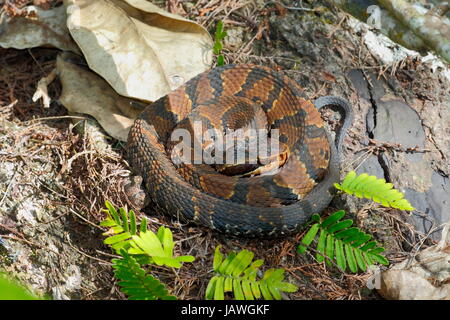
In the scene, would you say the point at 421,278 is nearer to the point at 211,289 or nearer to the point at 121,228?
the point at 211,289

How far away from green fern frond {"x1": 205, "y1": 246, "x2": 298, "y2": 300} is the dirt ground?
10.5 inches

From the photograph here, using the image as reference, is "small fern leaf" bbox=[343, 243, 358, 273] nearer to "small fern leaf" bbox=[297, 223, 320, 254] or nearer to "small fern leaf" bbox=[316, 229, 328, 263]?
"small fern leaf" bbox=[316, 229, 328, 263]

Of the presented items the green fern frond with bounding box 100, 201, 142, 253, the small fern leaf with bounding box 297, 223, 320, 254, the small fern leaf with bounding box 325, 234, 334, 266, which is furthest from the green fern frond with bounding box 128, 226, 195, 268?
the small fern leaf with bounding box 325, 234, 334, 266

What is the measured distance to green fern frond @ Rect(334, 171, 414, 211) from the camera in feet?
13.0

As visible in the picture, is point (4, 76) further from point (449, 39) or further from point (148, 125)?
point (449, 39)

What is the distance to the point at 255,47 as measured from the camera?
5.69 meters

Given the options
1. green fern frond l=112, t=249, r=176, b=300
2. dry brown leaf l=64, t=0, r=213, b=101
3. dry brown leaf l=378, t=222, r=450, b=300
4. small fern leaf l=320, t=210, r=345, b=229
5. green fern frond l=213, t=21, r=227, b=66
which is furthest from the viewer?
green fern frond l=213, t=21, r=227, b=66

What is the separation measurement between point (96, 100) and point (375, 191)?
9.97ft

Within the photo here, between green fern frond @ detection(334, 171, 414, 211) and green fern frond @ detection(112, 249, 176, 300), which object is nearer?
green fern frond @ detection(112, 249, 176, 300)

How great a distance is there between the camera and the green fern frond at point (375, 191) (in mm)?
3977

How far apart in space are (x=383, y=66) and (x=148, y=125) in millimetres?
2743

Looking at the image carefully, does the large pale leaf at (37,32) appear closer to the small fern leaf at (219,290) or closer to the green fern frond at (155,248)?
the green fern frond at (155,248)

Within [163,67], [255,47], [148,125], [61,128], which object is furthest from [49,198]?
[255,47]
